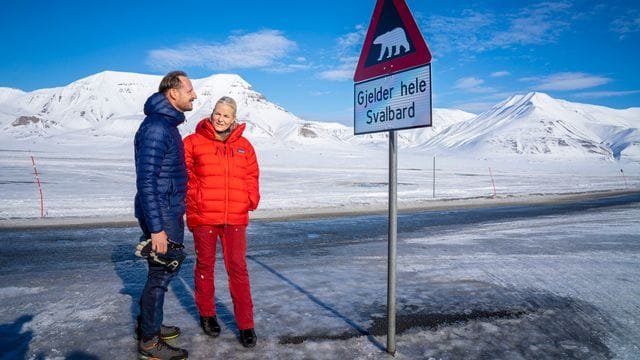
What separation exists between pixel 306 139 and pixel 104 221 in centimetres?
15830

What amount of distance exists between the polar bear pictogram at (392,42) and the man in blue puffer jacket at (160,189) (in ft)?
4.73

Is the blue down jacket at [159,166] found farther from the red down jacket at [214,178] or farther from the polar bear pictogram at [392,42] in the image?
the polar bear pictogram at [392,42]

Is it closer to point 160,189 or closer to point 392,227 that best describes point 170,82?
point 160,189

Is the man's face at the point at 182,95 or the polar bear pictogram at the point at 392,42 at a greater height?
the polar bear pictogram at the point at 392,42

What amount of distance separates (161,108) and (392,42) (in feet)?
5.54

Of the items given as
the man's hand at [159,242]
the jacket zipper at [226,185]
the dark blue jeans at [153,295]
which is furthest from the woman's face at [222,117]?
the man's hand at [159,242]

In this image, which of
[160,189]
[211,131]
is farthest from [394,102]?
[160,189]

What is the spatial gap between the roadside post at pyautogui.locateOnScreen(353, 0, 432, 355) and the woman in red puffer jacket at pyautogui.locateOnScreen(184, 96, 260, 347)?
41.3 inches

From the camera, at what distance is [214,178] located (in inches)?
141

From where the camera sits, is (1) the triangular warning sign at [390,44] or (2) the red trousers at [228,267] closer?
(1) the triangular warning sign at [390,44]

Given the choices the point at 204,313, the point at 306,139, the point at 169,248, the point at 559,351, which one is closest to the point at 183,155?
the point at 169,248

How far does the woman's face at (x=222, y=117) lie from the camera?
137 inches

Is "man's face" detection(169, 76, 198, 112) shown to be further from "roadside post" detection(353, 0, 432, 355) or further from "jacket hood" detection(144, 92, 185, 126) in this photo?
"roadside post" detection(353, 0, 432, 355)

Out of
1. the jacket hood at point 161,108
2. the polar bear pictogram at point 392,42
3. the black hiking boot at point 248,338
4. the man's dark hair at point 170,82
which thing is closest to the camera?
the polar bear pictogram at point 392,42
